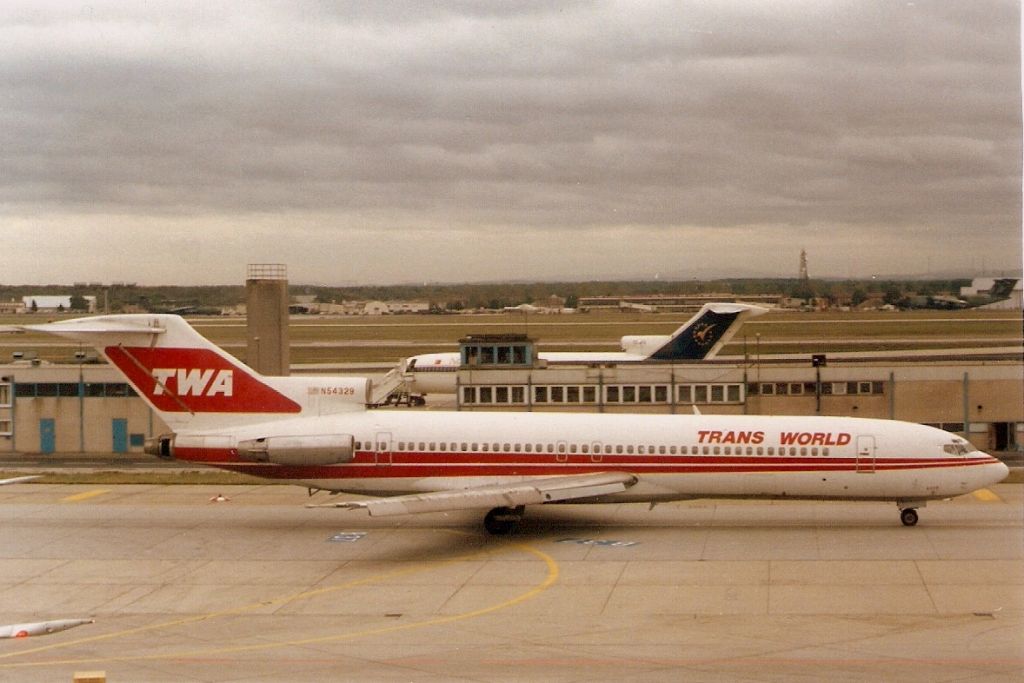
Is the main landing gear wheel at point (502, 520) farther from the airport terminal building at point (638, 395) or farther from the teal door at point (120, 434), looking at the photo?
the teal door at point (120, 434)

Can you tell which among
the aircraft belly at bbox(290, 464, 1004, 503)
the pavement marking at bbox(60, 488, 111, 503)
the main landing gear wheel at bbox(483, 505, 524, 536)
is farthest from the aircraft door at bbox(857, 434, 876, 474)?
the pavement marking at bbox(60, 488, 111, 503)

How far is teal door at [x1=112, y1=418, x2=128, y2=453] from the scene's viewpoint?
53.8 m

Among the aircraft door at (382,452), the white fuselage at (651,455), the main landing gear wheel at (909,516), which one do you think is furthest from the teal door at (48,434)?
the main landing gear wheel at (909,516)

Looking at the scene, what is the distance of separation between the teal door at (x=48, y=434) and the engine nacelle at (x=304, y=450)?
26425 millimetres

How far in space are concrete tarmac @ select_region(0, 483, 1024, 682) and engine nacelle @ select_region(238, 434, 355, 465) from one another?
2189 mm

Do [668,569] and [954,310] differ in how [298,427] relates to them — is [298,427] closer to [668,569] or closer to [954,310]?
[668,569]

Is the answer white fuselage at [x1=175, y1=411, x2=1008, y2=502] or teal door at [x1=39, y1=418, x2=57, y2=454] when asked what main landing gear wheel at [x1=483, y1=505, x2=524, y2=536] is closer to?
white fuselage at [x1=175, y1=411, x2=1008, y2=502]

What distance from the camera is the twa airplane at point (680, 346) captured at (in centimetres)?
6022

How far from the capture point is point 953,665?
1884 cm

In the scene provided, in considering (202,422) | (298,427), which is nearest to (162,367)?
(202,422)

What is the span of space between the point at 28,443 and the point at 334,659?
39336 mm

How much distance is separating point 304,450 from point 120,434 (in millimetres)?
25465

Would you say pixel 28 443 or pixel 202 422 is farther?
pixel 28 443

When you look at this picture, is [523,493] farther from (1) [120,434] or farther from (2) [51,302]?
(2) [51,302]
